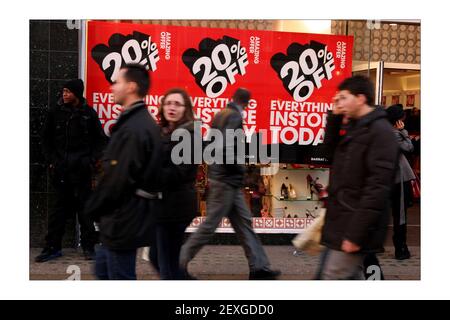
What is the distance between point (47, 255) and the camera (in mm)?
7023

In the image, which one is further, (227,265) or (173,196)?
(227,265)

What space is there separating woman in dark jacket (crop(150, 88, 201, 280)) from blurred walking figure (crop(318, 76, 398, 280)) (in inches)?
47.9

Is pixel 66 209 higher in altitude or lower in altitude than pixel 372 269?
higher

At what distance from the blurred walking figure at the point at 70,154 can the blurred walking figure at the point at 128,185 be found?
2.15 meters

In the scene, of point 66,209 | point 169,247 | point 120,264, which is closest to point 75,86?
point 66,209

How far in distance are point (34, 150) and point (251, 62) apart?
246 cm

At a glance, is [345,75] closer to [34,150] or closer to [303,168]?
[303,168]

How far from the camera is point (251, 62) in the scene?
7523mm

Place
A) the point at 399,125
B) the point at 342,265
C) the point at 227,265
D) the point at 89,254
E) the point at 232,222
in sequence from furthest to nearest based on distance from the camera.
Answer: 1. the point at 399,125
2. the point at 89,254
3. the point at 227,265
4. the point at 232,222
5. the point at 342,265

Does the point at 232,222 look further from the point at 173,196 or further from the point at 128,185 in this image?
the point at 128,185

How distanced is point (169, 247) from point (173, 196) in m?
0.40
